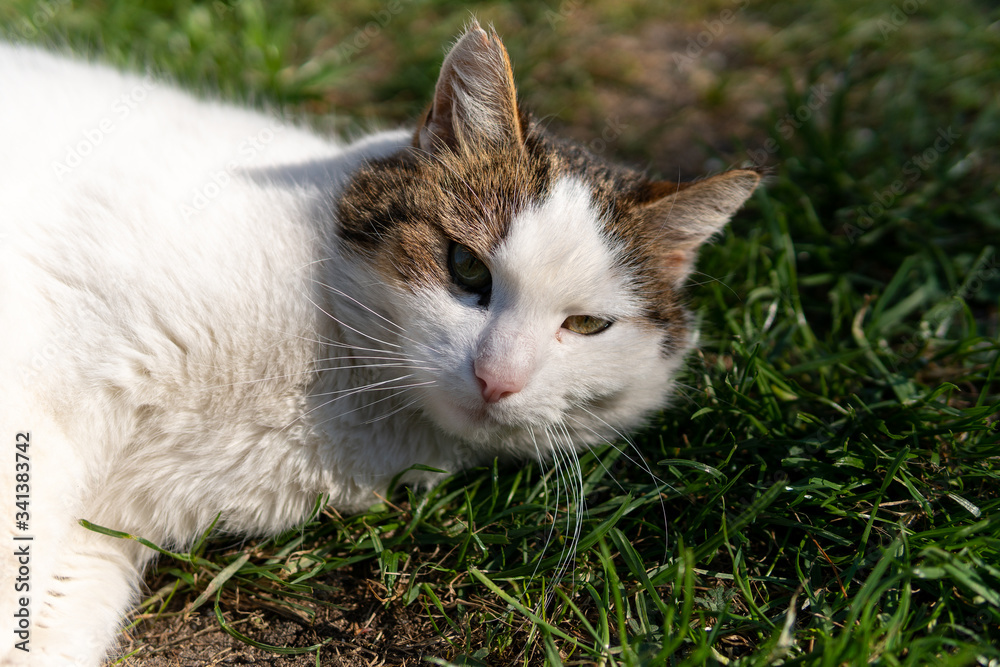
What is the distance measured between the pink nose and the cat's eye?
33 centimetres

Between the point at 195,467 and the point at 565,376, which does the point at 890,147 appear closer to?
the point at 565,376

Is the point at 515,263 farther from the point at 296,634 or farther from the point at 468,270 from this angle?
the point at 296,634

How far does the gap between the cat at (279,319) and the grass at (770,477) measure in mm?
202

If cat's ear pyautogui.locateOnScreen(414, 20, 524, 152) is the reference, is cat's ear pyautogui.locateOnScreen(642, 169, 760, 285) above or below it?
below

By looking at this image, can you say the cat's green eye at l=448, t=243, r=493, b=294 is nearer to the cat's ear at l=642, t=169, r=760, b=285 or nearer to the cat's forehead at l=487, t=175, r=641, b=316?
the cat's forehead at l=487, t=175, r=641, b=316

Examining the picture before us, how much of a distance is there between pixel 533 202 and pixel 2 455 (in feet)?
5.25

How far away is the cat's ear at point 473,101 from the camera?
6.81ft

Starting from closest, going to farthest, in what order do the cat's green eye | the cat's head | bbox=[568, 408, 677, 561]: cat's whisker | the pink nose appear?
the pink nose < the cat's head < the cat's green eye < bbox=[568, 408, 677, 561]: cat's whisker

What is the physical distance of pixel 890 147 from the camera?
3.47 meters

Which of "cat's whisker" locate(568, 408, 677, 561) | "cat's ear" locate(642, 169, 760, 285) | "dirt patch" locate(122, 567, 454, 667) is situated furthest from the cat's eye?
"dirt patch" locate(122, 567, 454, 667)

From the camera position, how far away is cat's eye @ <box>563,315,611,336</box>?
6.73 ft

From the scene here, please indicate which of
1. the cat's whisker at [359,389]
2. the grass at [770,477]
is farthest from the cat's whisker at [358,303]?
the grass at [770,477]

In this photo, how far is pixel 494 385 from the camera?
1.77m

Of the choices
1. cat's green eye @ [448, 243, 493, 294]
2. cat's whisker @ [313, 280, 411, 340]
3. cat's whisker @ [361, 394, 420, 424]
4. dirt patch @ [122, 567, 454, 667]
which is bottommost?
dirt patch @ [122, 567, 454, 667]
